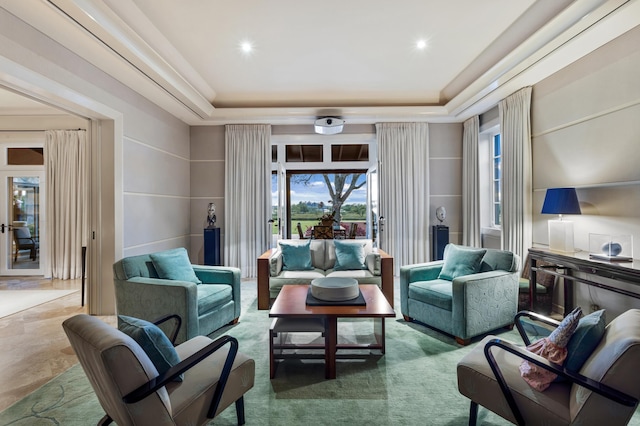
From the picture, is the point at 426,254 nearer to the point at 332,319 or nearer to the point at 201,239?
the point at 332,319

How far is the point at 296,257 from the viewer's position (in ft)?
13.0

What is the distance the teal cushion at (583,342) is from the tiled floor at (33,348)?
336cm

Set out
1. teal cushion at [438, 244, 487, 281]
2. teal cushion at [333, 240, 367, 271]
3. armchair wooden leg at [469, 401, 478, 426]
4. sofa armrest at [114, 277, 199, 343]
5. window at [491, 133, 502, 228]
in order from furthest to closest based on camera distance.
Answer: window at [491, 133, 502, 228] < teal cushion at [333, 240, 367, 271] < teal cushion at [438, 244, 487, 281] < sofa armrest at [114, 277, 199, 343] < armchair wooden leg at [469, 401, 478, 426]

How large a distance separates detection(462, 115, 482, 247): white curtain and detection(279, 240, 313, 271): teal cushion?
9.13 ft

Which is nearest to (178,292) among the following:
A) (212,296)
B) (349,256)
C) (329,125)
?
(212,296)

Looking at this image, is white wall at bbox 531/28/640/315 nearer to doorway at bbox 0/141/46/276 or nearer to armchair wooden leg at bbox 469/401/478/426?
armchair wooden leg at bbox 469/401/478/426

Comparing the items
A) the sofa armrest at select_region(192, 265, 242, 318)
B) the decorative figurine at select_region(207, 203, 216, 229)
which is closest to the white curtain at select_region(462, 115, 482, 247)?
the sofa armrest at select_region(192, 265, 242, 318)

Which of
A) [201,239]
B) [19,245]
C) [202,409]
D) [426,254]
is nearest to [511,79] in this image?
[426,254]

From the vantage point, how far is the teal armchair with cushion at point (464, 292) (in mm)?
2729

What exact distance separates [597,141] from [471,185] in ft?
6.82

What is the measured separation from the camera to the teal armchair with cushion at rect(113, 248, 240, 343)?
266cm

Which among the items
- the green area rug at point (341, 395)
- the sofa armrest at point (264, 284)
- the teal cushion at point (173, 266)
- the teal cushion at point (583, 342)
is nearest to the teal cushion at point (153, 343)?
the green area rug at point (341, 395)

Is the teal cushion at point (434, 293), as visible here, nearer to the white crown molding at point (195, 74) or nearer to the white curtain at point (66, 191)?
the white crown molding at point (195, 74)

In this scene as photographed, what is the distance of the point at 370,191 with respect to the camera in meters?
6.40
